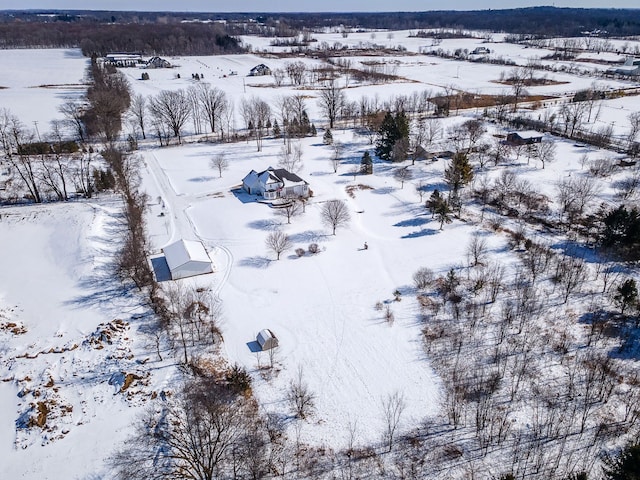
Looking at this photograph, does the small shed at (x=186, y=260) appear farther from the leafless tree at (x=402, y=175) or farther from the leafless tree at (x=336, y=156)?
the leafless tree at (x=402, y=175)

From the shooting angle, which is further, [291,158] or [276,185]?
[291,158]

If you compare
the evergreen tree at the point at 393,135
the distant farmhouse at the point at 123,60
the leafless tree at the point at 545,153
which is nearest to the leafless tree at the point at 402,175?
the evergreen tree at the point at 393,135

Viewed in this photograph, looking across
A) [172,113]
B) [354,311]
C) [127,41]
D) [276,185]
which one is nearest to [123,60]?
[127,41]

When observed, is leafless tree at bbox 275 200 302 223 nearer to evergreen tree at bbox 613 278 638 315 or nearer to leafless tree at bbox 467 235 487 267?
leafless tree at bbox 467 235 487 267

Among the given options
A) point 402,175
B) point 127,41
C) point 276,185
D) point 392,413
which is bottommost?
point 392,413

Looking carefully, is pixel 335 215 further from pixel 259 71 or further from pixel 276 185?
pixel 259 71

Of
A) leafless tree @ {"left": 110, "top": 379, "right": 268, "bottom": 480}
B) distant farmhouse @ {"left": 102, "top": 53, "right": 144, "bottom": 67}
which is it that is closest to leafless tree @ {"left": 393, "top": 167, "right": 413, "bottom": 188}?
leafless tree @ {"left": 110, "top": 379, "right": 268, "bottom": 480}

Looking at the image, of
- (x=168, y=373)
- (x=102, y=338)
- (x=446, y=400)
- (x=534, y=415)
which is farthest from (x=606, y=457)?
(x=102, y=338)
